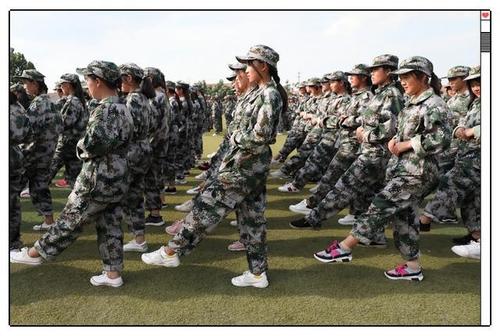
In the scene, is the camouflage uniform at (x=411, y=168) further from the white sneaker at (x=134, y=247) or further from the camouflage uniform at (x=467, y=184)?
the white sneaker at (x=134, y=247)

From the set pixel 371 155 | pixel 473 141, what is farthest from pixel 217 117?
pixel 473 141

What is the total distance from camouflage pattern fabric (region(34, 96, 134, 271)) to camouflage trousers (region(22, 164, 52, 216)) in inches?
68.0

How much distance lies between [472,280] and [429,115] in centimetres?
171

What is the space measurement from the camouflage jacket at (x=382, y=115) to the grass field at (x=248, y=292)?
1350 millimetres

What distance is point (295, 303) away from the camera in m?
3.66

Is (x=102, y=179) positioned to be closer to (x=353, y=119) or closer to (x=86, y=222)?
(x=86, y=222)

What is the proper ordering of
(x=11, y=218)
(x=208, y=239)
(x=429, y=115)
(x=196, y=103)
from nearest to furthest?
(x=429, y=115) < (x=11, y=218) < (x=208, y=239) < (x=196, y=103)

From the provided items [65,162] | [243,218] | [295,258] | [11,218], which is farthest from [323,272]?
[65,162]

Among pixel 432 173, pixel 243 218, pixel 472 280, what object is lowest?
pixel 472 280

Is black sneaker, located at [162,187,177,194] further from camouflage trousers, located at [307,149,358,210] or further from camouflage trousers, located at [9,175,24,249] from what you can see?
camouflage trousers, located at [9,175,24,249]

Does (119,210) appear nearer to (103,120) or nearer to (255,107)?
(103,120)

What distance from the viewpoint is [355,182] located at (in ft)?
17.5

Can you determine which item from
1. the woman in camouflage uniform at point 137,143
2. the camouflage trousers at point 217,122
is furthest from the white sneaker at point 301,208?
the camouflage trousers at point 217,122

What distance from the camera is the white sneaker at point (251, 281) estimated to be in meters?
3.95
